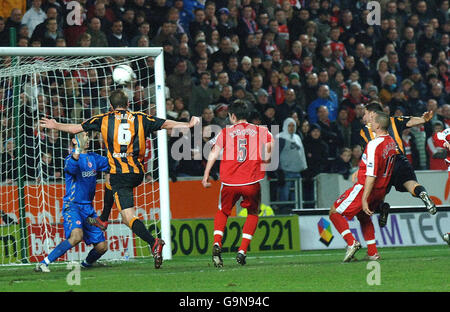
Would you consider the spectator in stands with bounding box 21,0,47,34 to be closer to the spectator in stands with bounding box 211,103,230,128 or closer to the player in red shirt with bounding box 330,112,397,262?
the spectator in stands with bounding box 211,103,230,128

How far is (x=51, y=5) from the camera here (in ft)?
52.0

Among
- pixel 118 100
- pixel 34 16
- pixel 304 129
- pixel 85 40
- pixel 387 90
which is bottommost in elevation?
pixel 118 100

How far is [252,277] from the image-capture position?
8695mm

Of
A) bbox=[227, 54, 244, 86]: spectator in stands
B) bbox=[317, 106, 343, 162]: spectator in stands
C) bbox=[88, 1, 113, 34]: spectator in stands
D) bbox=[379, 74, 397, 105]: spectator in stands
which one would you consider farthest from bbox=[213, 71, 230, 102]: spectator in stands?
Answer: bbox=[379, 74, 397, 105]: spectator in stands

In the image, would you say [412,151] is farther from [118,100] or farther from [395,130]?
[118,100]

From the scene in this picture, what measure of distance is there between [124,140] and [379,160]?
2837mm

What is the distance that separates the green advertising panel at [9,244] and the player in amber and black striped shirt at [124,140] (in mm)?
3053

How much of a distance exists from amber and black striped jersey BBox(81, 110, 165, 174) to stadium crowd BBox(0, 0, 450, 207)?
11.2 feet

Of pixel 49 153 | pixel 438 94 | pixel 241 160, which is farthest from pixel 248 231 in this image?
pixel 438 94

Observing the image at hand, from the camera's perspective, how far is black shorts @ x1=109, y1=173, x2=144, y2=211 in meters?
10.2

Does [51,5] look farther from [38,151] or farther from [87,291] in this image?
[87,291]

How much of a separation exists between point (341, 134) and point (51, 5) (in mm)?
5873

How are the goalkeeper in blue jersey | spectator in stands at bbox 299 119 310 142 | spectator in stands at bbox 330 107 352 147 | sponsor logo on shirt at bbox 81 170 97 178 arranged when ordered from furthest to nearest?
spectator in stands at bbox 330 107 352 147 → spectator in stands at bbox 299 119 310 142 → sponsor logo on shirt at bbox 81 170 97 178 → the goalkeeper in blue jersey
